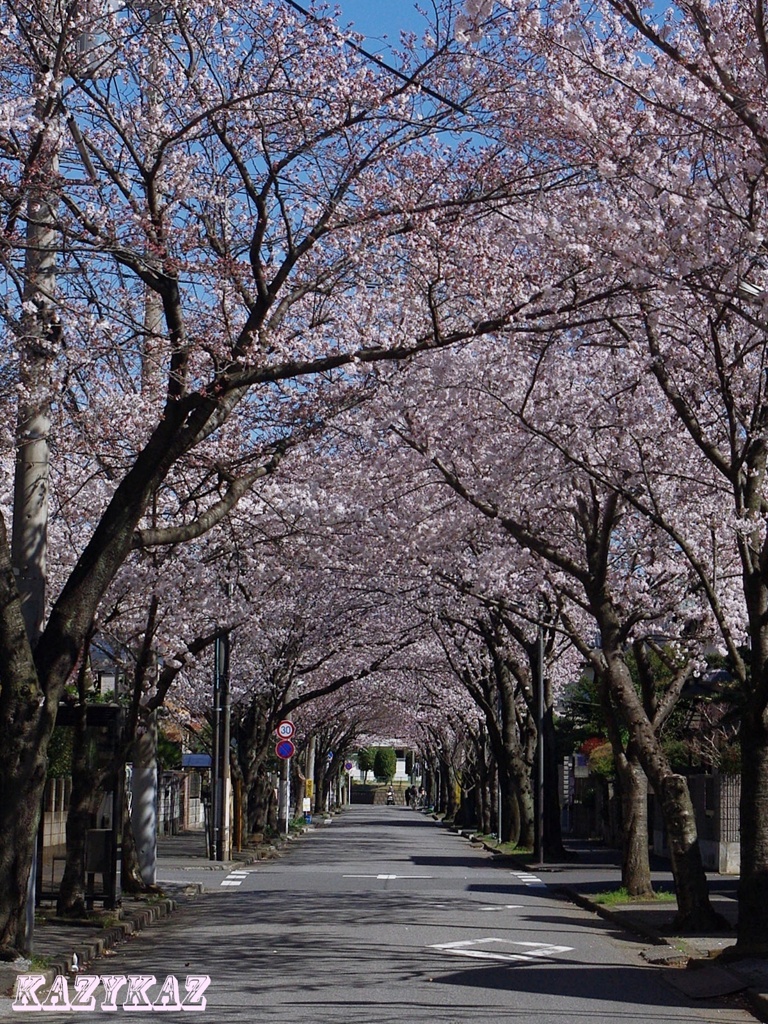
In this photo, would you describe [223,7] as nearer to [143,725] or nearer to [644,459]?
[644,459]

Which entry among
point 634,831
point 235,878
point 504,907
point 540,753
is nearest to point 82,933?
point 504,907

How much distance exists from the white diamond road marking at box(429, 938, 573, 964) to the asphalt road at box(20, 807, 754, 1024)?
23 millimetres

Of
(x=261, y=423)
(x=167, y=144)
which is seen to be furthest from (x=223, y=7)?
(x=261, y=423)

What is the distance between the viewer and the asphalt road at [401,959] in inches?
415

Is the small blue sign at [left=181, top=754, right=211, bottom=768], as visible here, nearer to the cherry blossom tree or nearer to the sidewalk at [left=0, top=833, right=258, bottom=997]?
the sidewalk at [left=0, top=833, right=258, bottom=997]

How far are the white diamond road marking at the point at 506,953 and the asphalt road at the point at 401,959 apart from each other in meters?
0.02

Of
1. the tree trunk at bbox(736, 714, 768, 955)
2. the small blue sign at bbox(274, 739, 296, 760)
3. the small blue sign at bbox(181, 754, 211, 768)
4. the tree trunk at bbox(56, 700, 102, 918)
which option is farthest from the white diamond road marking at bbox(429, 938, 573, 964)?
the small blue sign at bbox(181, 754, 211, 768)

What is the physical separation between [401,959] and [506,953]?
131 cm

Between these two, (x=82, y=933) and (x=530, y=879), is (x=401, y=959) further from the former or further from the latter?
(x=530, y=879)

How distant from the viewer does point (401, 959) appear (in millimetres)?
13695

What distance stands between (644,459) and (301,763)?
5222cm

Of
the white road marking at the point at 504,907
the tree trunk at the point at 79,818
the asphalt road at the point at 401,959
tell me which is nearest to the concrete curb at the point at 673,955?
the asphalt road at the point at 401,959

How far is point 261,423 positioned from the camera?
1702 cm

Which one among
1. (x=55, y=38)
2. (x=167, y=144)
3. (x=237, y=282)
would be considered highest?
(x=55, y=38)
